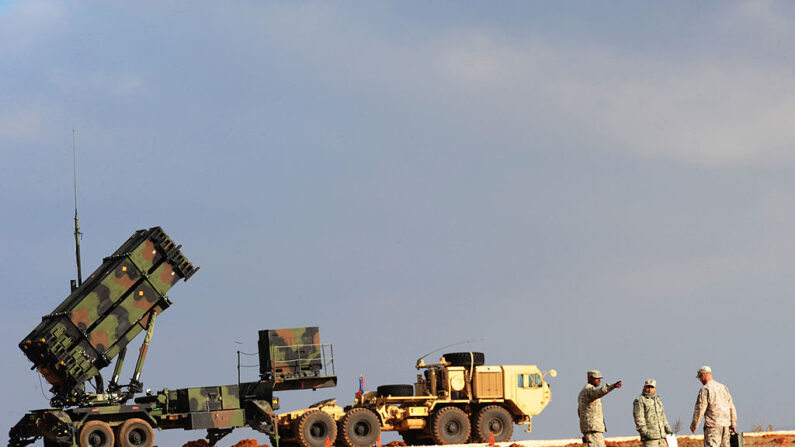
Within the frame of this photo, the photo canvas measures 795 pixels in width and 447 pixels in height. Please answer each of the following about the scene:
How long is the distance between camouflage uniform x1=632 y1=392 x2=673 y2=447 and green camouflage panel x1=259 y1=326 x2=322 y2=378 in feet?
43.0

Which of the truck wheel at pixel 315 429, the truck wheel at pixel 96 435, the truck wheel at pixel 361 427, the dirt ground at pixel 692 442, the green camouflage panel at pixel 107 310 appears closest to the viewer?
the dirt ground at pixel 692 442

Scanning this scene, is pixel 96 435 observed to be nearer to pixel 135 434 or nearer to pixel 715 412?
pixel 135 434

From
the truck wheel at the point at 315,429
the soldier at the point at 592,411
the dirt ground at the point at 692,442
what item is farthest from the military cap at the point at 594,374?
the truck wheel at the point at 315,429

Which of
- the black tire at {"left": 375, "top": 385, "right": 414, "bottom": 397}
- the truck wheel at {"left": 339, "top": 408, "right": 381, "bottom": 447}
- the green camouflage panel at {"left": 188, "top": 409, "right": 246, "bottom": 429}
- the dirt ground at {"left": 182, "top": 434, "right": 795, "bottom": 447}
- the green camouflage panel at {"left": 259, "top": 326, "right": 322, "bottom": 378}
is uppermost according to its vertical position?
the green camouflage panel at {"left": 259, "top": 326, "right": 322, "bottom": 378}

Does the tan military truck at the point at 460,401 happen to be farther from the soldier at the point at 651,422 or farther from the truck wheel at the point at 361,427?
the soldier at the point at 651,422

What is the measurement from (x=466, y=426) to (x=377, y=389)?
2.66 meters

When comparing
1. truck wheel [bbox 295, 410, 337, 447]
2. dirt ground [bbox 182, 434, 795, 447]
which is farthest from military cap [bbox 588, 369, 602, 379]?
truck wheel [bbox 295, 410, 337, 447]

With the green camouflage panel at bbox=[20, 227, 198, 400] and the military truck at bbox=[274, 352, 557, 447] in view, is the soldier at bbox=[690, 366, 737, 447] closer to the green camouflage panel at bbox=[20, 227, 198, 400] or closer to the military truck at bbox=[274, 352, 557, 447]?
the military truck at bbox=[274, 352, 557, 447]

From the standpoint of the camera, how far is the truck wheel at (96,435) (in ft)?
80.6

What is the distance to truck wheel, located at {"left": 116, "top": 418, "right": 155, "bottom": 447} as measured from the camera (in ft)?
82.5

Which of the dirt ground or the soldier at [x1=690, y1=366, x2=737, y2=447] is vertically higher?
the soldier at [x1=690, y1=366, x2=737, y2=447]

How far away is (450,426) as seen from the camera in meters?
28.9

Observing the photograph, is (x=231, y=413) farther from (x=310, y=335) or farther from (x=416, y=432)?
(x=416, y=432)

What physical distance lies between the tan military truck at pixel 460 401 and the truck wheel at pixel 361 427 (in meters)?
0.06
